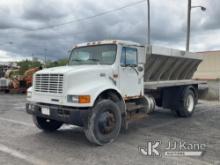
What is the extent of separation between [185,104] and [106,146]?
497 centimetres

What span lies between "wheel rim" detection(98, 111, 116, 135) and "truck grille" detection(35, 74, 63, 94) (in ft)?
3.69

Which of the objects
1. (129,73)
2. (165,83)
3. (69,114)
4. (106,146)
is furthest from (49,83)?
(165,83)

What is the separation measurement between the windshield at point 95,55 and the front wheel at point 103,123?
1.23 meters

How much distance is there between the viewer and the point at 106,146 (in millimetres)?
6473

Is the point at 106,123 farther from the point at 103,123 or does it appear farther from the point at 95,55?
the point at 95,55

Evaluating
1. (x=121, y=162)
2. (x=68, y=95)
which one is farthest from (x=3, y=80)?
(x=121, y=162)

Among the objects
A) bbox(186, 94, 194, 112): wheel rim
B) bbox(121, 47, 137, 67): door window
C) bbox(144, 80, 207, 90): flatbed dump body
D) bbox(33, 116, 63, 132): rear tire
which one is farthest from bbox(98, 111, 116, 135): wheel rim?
bbox(186, 94, 194, 112): wheel rim

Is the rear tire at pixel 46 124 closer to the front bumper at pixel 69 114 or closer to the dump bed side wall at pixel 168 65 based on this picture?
the front bumper at pixel 69 114

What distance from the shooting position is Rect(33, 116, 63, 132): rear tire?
7750 millimetres

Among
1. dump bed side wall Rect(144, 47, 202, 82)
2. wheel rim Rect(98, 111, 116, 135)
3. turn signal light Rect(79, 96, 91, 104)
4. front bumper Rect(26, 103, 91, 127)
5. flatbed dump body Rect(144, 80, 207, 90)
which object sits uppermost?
dump bed side wall Rect(144, 47, 202, 82)

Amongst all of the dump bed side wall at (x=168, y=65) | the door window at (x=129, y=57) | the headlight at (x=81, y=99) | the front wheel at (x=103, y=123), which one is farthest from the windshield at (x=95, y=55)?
the headlight at (x=81, y=99)

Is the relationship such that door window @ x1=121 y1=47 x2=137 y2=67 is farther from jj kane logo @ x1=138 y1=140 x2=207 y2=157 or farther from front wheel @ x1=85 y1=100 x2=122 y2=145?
jj kane logo @ x1=138 y1=140 x2=207 y2=157

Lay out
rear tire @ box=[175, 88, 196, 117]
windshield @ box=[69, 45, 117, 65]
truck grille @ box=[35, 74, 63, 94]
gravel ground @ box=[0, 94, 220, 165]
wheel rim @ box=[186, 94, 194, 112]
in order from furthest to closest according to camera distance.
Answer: wheel rim @ box=[186, 94, 194, 112], rear tire @ box=[175, 88, 196, 117], windshield @ box=[69, 45, 117, 65], truck grille @ box=[35, 74, 63, 94], gravel ground @ box=[0, 94, 220, 165]

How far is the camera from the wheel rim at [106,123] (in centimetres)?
651
